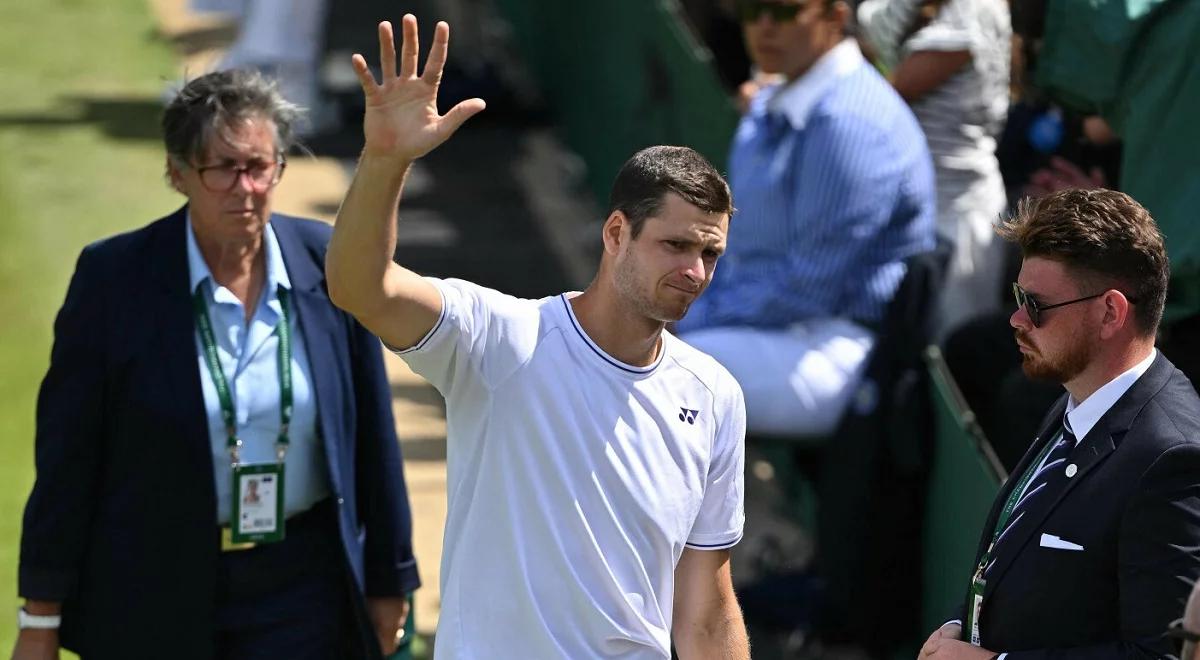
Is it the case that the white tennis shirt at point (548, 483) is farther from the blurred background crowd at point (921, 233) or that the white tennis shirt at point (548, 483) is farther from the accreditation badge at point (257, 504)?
the blurred background crowd at point (921, 233)

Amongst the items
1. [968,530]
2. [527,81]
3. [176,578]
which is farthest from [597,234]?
[176,578]

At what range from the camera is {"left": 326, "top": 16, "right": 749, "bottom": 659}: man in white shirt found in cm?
403

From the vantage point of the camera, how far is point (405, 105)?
3.85 meters

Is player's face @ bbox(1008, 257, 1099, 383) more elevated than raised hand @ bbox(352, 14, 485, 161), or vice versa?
raised hand @ bbox(352, 14, 485, 161)

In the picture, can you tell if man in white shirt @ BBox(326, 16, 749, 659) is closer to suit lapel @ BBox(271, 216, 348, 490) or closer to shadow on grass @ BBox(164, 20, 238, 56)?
suit lapel @ BBox(271, 216, 348, 490)

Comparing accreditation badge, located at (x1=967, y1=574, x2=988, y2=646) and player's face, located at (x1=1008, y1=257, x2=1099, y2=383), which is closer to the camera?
player's face, located at (x1=1008, y1=257, x2=1099, y2=383)

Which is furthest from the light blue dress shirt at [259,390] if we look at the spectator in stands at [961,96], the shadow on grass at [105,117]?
the shadow on grass at [105,117]

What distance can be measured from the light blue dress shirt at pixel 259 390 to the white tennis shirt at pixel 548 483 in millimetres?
942

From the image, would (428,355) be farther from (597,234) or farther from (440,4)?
(440,4)

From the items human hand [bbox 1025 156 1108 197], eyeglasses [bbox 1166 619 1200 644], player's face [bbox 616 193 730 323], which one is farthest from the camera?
human hand [bbox 1025 156 1108 197]

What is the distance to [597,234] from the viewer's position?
11.0 meters

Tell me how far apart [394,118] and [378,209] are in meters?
0.19

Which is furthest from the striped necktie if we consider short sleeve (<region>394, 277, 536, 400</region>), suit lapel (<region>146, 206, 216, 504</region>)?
suit lapel (<region>146, 206, 216, 504</region>)

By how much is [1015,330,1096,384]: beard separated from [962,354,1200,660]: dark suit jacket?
12cm
